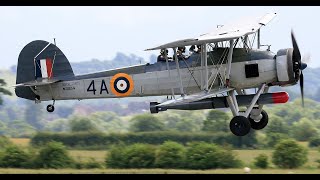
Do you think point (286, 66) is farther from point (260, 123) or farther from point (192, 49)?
point (192, 49)

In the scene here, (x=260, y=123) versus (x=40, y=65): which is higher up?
(x=40, y=65)

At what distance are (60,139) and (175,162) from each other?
6.47 metres

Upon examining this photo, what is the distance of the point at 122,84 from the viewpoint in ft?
74.8

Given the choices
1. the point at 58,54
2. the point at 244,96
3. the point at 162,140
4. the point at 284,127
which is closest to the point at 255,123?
the point at 244,96

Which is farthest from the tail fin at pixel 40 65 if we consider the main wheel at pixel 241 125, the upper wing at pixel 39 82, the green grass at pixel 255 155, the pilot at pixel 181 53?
the green grass at pixel 255 155

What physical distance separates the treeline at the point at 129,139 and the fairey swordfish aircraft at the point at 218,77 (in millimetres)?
6723

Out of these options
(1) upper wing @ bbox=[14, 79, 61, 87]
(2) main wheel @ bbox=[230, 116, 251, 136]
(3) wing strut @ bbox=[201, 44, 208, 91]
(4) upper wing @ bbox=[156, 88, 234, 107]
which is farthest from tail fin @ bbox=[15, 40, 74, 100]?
(2) main wheel @ bbox=[230, 116, 251, 136]

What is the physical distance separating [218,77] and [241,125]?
1.42 m

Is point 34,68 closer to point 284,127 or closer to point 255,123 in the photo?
point 255,123

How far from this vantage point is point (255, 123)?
74.6ft

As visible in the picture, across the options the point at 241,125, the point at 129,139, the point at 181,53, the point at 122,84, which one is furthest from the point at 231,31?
the point at 129,139

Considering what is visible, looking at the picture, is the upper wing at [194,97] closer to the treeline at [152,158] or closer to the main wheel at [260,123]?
the main wheel at [260,123]

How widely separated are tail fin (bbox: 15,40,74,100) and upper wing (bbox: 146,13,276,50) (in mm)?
4415

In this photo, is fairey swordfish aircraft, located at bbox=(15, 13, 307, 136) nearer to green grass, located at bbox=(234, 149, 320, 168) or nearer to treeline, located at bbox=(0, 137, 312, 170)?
treeline, located at bbox=(0, 137, 312, 170)
